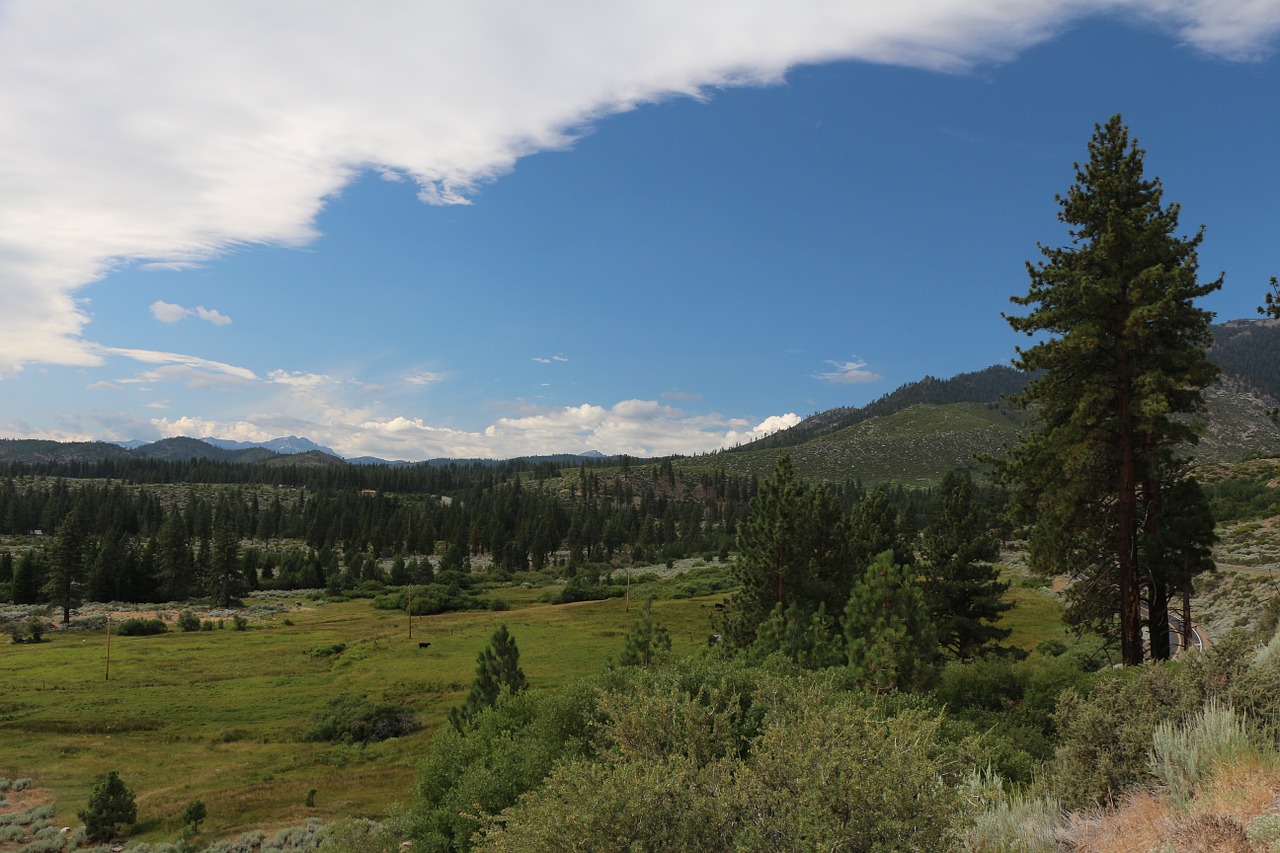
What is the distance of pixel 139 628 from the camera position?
84312 millimetres

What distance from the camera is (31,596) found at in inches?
4038

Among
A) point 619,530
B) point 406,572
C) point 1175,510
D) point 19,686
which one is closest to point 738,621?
point 1175,510

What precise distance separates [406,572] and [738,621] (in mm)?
107205

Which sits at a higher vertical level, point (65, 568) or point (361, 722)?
point (65, 568)

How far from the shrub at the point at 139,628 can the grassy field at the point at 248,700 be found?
229 centimetres

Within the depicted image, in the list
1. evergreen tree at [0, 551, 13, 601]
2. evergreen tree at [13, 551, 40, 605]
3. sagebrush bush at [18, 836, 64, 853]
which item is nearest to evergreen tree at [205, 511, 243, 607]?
evergreen tree at [13, 551, 40, 605]

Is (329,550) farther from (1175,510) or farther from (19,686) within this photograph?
(1175,510)

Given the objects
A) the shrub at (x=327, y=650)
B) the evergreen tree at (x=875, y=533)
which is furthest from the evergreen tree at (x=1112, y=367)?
the shrub at (x=327, y=650)

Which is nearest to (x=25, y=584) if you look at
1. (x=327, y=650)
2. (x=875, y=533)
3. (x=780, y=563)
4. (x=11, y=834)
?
(x=327, y=650)

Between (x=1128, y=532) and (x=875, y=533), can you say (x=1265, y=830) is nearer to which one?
(x=1128, y=532)

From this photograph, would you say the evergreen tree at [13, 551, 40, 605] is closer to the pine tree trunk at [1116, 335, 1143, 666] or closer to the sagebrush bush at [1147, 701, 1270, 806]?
the pine tree trunk at [1116, 335, 1143, 666]

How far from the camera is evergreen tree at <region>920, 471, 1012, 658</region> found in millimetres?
36125

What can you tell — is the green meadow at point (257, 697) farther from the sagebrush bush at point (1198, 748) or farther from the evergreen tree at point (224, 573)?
the sagebrush bush at point (1198, 748)

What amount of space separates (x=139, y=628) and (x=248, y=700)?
136 ft
